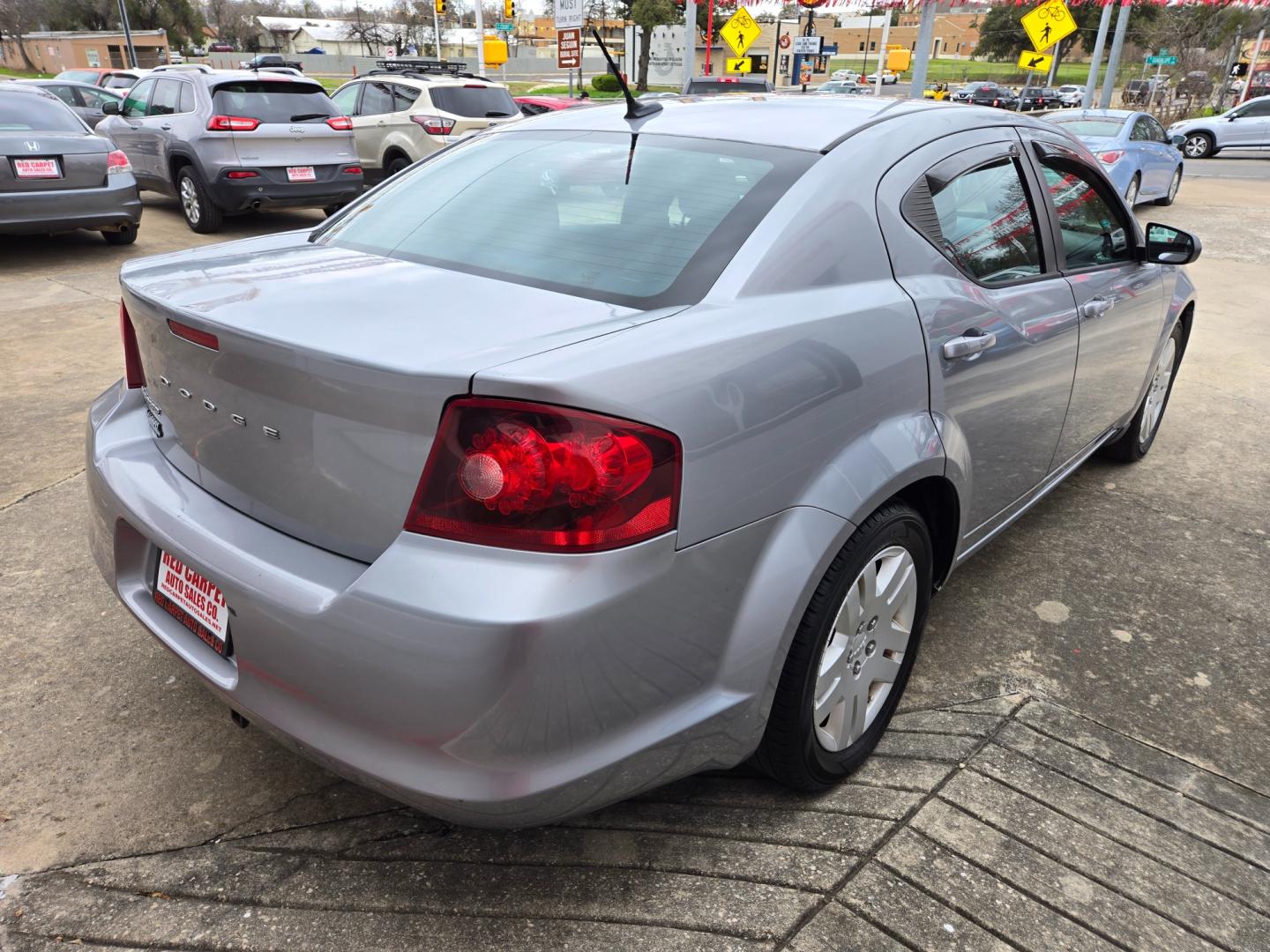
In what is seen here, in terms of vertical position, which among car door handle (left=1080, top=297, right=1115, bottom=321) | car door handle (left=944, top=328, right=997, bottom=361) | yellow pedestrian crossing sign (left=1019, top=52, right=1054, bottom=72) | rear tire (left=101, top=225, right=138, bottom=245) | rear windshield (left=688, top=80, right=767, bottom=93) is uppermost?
yellow pedestrian crossing sign (left=1019, top=52, right=1054, bottom=72)

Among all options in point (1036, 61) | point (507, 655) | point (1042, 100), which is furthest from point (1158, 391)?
point (1042, 100)

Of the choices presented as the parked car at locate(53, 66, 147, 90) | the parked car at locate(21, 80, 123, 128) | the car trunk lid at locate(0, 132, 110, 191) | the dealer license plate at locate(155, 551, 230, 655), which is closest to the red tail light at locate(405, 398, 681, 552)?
the dealer license plate at locate(155, 551, 230, 655)

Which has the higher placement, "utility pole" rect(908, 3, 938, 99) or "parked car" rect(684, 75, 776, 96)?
"utility pole" rect(908, 3, 938, 99)

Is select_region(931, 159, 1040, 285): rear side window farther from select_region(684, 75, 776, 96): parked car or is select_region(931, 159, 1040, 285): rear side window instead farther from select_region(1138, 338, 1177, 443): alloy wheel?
select_region(684, 75, 776, 96): parked car

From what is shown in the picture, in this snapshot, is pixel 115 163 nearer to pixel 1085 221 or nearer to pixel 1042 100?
pixel 1085 221

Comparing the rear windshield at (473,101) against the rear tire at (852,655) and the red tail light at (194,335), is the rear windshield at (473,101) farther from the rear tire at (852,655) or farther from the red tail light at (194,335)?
the rear tire at (852,655)

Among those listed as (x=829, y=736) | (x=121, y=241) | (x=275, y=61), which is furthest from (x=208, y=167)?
(x=275, y=61)

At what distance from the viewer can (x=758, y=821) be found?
83.3 inches

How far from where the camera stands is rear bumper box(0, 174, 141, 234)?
7535mm

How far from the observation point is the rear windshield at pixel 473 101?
11.5m

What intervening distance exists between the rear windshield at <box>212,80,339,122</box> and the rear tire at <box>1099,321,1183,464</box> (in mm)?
8493

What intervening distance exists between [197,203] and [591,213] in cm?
886

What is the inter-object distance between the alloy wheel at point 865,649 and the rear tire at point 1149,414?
2.47 m

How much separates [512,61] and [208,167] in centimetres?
7795
